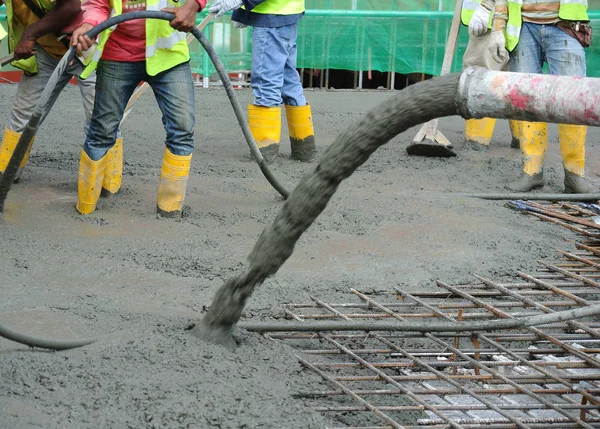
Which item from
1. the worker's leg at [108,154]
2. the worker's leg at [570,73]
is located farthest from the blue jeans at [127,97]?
the worker's leg at [570,73]

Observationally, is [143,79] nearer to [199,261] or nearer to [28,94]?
[28,94]

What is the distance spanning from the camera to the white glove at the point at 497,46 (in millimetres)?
6527

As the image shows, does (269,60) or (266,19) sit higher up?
(266,19)

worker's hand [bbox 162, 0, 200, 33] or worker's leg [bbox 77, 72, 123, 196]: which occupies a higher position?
worker's hand [bbox 162, 0, 200, 33]

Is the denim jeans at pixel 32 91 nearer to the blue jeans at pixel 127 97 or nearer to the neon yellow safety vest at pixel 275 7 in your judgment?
the blue jeans at pixel 127 97

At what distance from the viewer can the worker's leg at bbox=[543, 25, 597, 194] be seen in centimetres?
625

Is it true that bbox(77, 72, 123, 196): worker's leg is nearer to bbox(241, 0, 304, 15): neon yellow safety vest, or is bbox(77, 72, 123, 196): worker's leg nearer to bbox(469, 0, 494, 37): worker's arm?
bbox(241, 0, 304, 15): neon yellow safety vest

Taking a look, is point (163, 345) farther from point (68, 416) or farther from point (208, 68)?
point (208, 68)

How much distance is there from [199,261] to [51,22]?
1.89m

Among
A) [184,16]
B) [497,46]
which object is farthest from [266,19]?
[184,16]

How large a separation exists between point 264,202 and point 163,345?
2658 millimetres

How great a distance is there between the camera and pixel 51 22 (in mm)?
5379

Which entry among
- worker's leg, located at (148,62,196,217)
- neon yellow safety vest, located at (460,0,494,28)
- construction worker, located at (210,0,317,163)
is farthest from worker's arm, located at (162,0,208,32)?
neon yellow safety vest, located at (460,0,494,28)

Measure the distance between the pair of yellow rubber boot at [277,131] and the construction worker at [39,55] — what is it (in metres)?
1.41
